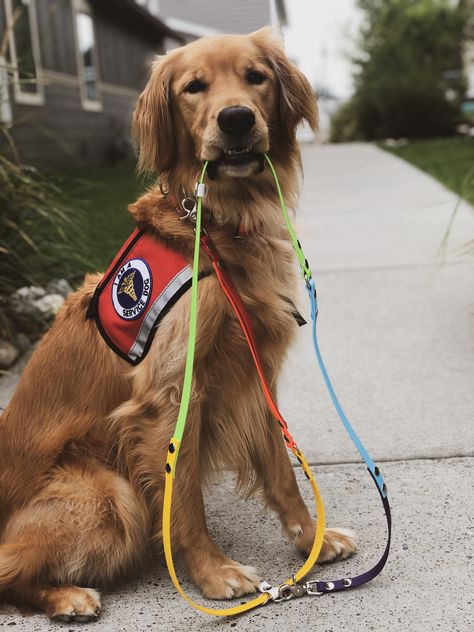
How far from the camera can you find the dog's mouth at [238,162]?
7.70ft

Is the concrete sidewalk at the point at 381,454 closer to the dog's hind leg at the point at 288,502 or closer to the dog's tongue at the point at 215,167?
the dog's hind leg at the point at 288,502

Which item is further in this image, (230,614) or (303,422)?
(303,422)

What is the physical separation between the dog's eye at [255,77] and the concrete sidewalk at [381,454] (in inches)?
35.8

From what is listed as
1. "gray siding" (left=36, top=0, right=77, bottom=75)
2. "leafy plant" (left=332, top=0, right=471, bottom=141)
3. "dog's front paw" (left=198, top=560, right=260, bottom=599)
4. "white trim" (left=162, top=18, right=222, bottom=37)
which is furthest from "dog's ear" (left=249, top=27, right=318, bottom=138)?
"white trim" (left=162, top=18, right=222, bottom=37)

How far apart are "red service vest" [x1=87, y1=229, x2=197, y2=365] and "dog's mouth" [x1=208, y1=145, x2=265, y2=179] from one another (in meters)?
0.33

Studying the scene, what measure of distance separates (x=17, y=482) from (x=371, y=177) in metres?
9.91

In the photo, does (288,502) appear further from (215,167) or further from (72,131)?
(72,131)

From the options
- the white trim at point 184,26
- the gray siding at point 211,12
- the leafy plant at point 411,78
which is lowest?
the leafy plant at point 411,78

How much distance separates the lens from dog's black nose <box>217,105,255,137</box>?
2.24 meters

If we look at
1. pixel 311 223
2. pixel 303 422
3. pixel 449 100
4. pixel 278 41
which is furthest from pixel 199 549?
pixel 449 100

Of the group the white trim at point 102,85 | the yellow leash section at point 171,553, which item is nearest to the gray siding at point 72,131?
the white trim at point 102,85

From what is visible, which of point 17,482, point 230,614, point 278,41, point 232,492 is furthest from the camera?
point 232,492

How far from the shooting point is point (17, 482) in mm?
2473

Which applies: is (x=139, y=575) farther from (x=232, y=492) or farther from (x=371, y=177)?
(x=371, y=177)
